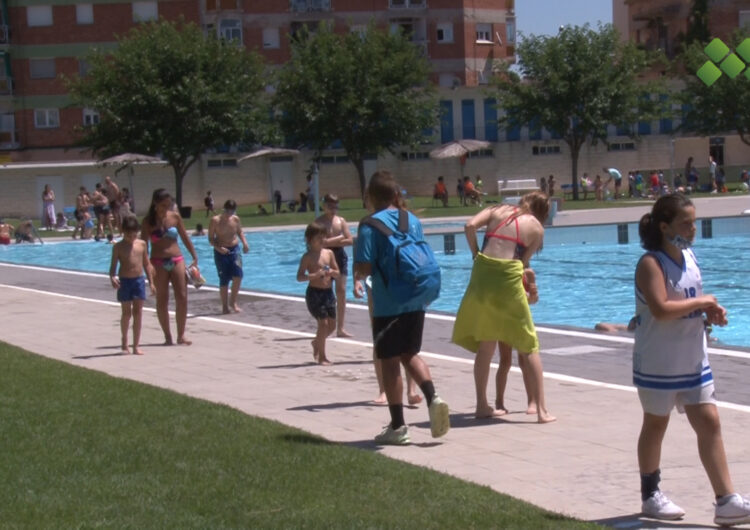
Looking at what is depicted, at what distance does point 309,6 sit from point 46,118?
52.5ft

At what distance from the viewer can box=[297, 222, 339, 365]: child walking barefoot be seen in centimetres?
1107

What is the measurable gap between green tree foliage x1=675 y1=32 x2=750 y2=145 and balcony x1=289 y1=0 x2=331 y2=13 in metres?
20.3

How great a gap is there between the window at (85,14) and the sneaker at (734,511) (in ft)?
207

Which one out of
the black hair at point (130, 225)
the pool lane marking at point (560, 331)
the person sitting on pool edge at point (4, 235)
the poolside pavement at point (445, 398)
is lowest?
the pool lane marking at point (560, 331)

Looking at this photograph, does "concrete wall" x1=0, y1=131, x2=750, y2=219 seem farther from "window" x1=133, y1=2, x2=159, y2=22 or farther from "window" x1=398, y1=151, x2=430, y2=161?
"window" x1=133, y1=2, x2=159, y2=22

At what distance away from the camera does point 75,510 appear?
5582 mm

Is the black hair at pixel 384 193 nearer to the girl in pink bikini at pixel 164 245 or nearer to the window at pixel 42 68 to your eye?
the girl in pink bikini at pixel 164 245

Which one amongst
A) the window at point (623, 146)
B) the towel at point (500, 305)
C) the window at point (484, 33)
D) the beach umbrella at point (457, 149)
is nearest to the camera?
the towel at point (500, 305)

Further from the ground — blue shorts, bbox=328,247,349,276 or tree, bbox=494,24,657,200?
tree, bbox=494,24,657,200

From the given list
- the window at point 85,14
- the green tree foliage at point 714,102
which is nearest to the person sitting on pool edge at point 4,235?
the window at point 85,14

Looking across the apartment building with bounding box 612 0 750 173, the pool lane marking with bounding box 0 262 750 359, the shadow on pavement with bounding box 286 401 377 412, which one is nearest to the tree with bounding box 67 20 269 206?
the apartment building with bounding box 612 0 750 173

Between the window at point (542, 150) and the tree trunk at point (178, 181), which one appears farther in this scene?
the window at point (542, 150)

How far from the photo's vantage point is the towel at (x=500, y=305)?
26.7 ft

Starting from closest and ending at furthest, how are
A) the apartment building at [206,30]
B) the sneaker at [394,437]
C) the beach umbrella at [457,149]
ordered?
the sneaker at [394,437], the beach umbrella at [457,149], the apartment building at [206,30]
